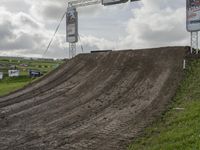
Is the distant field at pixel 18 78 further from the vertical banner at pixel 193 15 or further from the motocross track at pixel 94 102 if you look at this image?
the vertical banner at pixel 193 15

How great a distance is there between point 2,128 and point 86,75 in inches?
474

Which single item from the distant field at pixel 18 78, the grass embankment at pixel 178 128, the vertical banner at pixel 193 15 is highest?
the vertical banner at pixel 193 15

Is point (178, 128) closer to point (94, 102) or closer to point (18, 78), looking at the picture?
point (94, 102)

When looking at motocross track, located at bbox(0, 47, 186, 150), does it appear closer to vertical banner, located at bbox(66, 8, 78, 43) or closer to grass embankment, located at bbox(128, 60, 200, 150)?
grass embankment, located at bbox(128, 60, 200, 150)

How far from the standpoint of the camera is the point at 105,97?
21.3m

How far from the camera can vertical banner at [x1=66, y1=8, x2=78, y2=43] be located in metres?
39.1

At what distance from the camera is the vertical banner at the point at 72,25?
128 ft

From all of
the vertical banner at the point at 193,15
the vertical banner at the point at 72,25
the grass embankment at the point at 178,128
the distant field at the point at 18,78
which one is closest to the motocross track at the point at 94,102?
the grass embankment at the point at 178,128

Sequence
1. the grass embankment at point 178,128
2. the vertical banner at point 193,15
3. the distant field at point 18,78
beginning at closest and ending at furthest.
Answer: the grass embankment at point 178,128
the vertical banner at point 193,15
the distant field at point 18,78

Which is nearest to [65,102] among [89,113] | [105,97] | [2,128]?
[105,97]

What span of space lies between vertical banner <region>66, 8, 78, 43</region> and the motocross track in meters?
6.23

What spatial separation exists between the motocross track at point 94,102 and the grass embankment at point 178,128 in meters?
0.53

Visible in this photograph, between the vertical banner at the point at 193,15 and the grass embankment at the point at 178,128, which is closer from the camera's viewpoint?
the grass embankment at the point at 178,128

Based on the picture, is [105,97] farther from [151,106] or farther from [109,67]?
[109,67]
